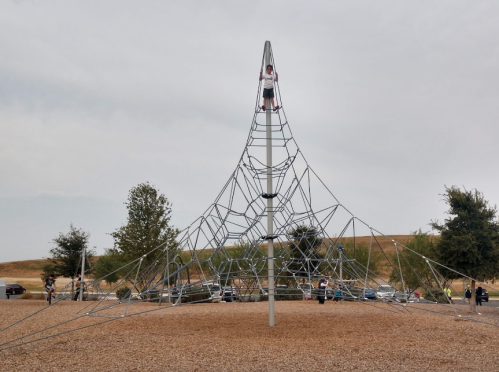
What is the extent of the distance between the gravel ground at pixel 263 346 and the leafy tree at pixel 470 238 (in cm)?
611

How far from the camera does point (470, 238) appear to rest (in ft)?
59.9

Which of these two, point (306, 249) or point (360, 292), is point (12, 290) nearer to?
point (306, 249)

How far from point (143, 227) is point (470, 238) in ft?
56.2

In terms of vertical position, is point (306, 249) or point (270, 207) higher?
point (270, 207)

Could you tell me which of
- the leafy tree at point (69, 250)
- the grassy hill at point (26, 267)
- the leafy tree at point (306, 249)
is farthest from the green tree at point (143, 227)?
the grassy hill at point (26, 267)

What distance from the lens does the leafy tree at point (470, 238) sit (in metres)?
18.3

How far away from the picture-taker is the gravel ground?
25.7 feet

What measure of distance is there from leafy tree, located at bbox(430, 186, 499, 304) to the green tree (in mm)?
14721

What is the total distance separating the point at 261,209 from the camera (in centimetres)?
1219

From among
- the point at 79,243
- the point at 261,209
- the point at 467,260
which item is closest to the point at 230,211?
the point at 261,209

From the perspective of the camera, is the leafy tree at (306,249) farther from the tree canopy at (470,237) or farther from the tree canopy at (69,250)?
the tree canopy at (69,250)

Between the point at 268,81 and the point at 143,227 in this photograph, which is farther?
the point at 143,227

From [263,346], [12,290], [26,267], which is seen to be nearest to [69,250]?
[12,290]

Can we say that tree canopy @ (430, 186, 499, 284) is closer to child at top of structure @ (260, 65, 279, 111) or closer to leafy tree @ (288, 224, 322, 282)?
leafy tree @ (288, 224, 322, 282)
